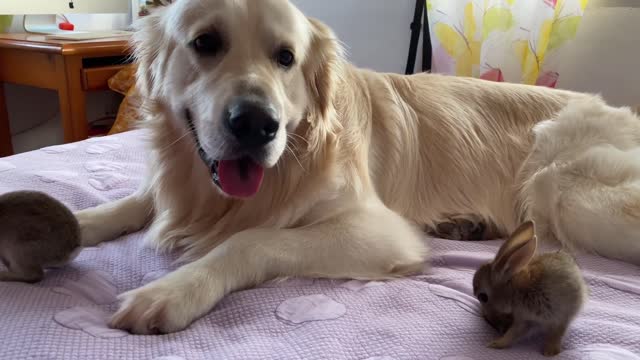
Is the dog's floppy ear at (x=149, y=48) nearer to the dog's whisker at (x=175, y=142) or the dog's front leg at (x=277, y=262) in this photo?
the dog's whisker at (x=175, y=142)

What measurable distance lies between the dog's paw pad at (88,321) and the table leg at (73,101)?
2332 millimetres

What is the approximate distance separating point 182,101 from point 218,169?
0.20 meters

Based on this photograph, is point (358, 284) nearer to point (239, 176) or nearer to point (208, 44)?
point (239, 176)

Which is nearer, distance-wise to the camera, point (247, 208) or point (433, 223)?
point (247, 208)

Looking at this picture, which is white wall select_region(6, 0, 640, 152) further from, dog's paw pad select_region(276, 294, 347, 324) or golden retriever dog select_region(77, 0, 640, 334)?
dog's paw pad select_region(276, 294, 347, 324)

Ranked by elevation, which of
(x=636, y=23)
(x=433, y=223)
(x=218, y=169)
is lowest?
(x=433, y=223)

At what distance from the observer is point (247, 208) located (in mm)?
1476

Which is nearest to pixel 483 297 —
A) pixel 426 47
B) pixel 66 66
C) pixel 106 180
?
pixel 106 180

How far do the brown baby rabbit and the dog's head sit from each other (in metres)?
0.55

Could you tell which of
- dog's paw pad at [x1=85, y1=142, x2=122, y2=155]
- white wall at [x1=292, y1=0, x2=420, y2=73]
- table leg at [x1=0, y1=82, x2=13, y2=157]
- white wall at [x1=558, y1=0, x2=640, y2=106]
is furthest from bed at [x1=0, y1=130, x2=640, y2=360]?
table leg at [x1=0, y1=82, x2=13, y2=157]

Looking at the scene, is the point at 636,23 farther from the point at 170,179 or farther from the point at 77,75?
the point at 77,75

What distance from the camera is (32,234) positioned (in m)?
1.14

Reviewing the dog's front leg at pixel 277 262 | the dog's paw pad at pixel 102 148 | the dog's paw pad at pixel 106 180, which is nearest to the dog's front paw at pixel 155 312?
the dog's front leg at pixel 277 262

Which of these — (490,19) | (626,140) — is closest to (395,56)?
(490,19)
